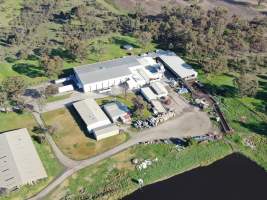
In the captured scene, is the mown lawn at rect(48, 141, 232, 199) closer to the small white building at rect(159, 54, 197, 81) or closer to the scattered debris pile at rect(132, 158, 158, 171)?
the scattered debris pile at rect(132, 158, 158, 171)

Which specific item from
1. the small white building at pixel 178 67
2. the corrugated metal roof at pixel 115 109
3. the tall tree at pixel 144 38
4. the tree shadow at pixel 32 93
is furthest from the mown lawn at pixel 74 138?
the tall tree at pixel 144 38

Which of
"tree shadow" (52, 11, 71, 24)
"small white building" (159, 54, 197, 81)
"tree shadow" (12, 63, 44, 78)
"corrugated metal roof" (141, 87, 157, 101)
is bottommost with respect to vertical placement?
"tree shadow" (12, 63, 44, 78)

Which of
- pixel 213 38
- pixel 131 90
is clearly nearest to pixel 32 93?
pixel 131 90

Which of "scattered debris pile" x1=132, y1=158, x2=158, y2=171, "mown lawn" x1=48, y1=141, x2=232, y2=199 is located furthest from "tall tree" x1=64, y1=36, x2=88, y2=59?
"scattered debris pile" x1=132, y1=158, x2=158, y2=171

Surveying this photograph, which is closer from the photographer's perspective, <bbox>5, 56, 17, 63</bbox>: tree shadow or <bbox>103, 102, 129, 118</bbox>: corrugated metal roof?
<bbox>103, 102, 129, 118</bbox>: corrugated metal roof

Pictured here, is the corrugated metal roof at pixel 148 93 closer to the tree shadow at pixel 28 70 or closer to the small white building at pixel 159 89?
Answer: the small white building at pixel 159 89

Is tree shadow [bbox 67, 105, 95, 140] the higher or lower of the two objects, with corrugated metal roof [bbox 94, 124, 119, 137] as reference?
lower

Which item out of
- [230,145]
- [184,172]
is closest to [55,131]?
[184,172]
